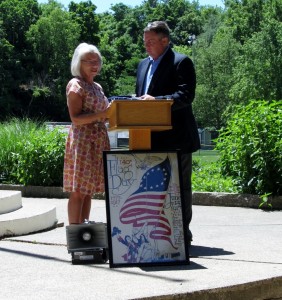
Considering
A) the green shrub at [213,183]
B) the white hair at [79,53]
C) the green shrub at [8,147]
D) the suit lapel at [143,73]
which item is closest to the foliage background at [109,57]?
the green shrub at [8,147]

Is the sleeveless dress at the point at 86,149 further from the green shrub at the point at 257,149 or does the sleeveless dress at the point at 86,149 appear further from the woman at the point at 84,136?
the green shrub at the point at 257,149

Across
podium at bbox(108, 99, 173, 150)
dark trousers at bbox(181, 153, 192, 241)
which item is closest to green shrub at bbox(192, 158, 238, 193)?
dark trousers at bbox(181, 153, 192, 241)

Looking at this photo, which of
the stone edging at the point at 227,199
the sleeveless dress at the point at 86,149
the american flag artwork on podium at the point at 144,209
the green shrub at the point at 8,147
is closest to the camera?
the american flag artwork on podium at the point at 144,209

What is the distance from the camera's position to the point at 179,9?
5389 inches

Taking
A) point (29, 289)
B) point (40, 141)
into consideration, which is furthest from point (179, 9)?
point (29, 289)

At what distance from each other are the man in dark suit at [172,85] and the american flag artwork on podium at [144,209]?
0.46m

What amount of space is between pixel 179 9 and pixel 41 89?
5237 cm

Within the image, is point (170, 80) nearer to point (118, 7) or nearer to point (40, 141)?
point (40, 141)

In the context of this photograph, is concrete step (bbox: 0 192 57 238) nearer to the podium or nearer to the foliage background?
the podium

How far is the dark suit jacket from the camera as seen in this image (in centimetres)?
688

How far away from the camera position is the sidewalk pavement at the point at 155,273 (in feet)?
17.6

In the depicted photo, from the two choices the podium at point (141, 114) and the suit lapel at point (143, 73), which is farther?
the suit lapel at point (143, 73)

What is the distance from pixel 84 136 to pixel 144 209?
34.6 inches

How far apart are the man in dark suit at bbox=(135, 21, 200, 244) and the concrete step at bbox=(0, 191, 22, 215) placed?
7.94 feet
